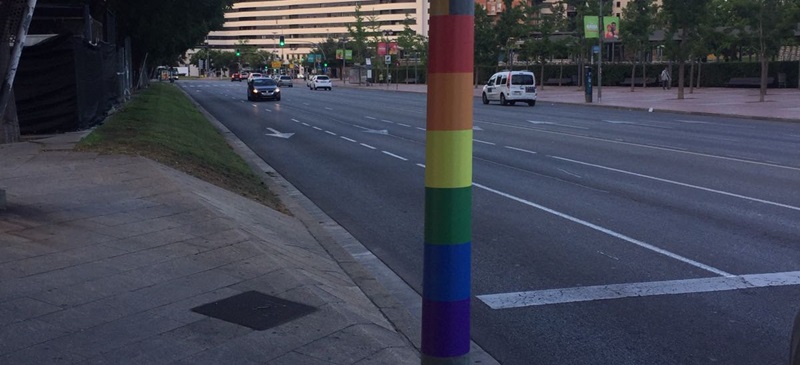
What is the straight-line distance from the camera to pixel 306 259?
8516 mm

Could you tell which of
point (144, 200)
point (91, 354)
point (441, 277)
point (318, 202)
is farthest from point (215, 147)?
point (441, 277)

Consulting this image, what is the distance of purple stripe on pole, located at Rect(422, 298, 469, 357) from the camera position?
3686mm

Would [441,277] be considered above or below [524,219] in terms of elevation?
above

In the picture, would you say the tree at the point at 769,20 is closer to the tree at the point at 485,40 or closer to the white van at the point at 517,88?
the white van at the point at 517,88

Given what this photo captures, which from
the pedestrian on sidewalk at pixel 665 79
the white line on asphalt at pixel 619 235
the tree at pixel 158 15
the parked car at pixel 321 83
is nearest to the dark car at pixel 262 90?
the tree at pixel 158 15

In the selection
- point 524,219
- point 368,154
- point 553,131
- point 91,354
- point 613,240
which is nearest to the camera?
point 91,354

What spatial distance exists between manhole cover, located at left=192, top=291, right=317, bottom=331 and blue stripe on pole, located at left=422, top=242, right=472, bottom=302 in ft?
8.39

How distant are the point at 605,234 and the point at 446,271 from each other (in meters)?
7.04

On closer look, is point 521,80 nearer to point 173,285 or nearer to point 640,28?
point 640,28

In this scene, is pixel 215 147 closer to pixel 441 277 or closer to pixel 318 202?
pixel 318 202

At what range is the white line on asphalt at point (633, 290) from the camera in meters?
7.48

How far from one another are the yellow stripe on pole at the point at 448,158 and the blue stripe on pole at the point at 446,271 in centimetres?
27

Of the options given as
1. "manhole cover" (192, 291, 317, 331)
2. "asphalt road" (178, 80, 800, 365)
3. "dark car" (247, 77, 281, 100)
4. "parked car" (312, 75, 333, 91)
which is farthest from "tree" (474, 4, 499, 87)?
"manhole cover" (192, 291, 317, 331)

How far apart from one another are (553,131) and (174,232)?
62.5 ft
